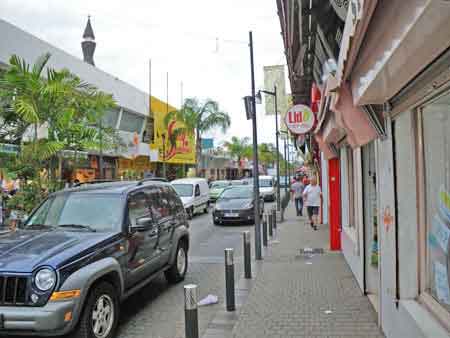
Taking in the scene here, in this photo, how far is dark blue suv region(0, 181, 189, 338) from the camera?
4512 mm

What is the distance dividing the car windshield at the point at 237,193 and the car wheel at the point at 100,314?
1364cm

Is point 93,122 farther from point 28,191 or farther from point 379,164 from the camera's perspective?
point 379,164

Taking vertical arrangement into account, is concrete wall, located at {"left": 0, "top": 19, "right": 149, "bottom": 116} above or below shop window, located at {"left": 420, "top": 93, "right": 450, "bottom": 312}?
above

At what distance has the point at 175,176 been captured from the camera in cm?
4216

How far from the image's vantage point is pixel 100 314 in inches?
200

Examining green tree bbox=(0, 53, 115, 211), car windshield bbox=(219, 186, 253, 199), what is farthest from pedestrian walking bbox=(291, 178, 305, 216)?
green tree bbox=(0, 53, 115, 211)

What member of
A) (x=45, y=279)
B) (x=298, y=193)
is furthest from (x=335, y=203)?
(x=298, y=193)

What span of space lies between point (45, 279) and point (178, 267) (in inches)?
145

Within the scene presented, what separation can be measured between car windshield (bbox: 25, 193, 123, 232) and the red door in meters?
5.70

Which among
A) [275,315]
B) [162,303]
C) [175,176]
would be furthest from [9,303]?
[175,176]

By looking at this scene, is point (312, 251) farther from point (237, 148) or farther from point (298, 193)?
point (237, 148)

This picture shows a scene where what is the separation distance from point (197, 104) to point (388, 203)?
1203 inches

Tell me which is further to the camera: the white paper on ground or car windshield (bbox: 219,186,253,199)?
car windshield (bbox: 219,186,253,199)

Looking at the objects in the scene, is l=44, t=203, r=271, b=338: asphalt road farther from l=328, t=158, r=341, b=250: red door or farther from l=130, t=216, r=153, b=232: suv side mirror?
l=328, t=158, r=341, b=250: red door
